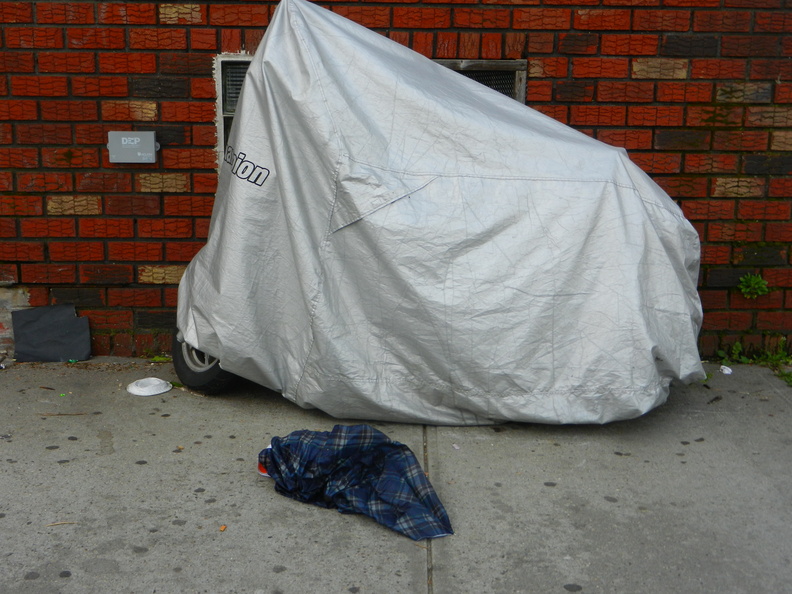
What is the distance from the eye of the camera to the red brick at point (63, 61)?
15.6ft

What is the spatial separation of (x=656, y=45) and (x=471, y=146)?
1703 mm

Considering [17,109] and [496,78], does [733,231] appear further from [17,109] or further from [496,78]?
[17,109]

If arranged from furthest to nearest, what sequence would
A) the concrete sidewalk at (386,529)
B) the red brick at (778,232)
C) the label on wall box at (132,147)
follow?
the red brick at (778,232), the label on wall box at (132,147), the concrete sidewalk at (386,529)

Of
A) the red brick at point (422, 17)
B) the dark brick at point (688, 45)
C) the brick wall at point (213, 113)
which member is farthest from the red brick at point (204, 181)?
the dark brick at point (688, 45)

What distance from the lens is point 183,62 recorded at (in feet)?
15.7

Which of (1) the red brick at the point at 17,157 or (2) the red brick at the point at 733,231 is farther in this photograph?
(2) the red brick at the point at 733,231

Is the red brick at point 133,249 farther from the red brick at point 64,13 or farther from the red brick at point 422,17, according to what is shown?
the red brick at point 422,17

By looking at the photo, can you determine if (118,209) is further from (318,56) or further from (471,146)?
(471,146)

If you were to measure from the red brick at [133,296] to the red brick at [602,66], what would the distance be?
9.37 feet

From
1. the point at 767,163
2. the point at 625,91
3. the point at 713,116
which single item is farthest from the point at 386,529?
the point at 767,163

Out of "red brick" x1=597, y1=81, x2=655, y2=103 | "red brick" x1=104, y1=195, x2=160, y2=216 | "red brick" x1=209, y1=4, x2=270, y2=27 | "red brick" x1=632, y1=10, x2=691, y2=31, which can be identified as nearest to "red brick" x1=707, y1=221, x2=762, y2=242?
"red brick" x1=597, y1=81, x2=655, y2=103

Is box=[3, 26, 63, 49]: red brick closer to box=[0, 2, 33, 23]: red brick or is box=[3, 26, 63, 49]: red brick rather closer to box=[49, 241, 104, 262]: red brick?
box=[0, 2, 33, 23]: red brick

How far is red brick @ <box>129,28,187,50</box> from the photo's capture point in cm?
474

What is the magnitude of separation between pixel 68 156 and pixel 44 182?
21 cm
